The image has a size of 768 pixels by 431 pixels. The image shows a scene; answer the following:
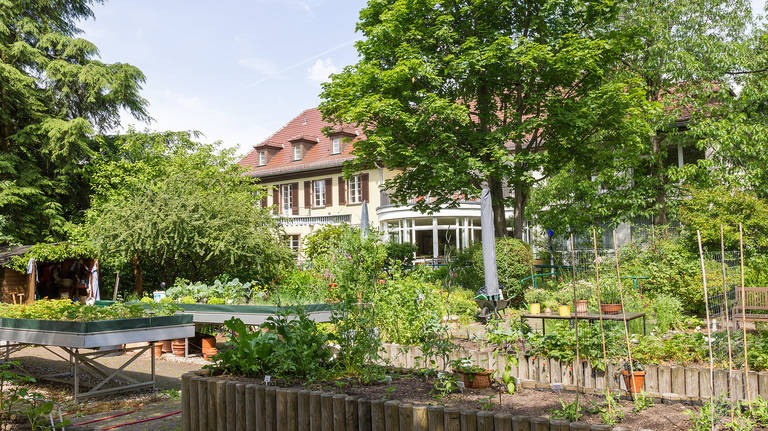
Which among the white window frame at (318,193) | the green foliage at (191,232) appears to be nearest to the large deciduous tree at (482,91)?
the green foliage at (191,232)

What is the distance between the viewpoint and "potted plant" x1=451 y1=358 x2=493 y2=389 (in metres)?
4.99

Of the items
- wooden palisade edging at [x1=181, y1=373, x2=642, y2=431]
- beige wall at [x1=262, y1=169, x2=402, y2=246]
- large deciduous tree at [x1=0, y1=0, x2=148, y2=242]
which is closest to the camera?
wooden palisade edging at [x1=181, y1=373, x2=642, y2=431]

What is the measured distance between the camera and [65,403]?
681cm

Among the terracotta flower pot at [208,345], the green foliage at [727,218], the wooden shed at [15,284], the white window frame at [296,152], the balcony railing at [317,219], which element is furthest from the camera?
the white window frame at [296,152]

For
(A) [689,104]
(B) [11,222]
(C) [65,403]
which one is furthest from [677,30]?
(B) [11,222]

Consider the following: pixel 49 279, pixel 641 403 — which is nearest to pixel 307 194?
pixel 49 279

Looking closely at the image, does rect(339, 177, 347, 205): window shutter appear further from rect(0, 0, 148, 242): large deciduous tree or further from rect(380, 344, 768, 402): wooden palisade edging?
rect(380, 344, 768, 402): wooden palisade edging

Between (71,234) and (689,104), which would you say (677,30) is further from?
(71,234)

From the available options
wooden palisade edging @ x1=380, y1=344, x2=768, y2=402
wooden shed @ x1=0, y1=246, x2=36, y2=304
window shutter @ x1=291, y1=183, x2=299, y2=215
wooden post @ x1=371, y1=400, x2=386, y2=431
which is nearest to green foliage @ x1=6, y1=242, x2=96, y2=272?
wooden shed @ x1=0, y1=246, x2=36, y2=304

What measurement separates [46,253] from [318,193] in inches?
689

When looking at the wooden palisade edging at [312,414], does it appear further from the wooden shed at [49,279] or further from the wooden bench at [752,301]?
the wooden shed at [49,279]

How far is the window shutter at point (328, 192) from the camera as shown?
1238 inches

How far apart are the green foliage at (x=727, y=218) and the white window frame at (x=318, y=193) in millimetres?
19905

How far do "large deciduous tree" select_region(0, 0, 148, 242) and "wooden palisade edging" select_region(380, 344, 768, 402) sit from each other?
60.1ft
